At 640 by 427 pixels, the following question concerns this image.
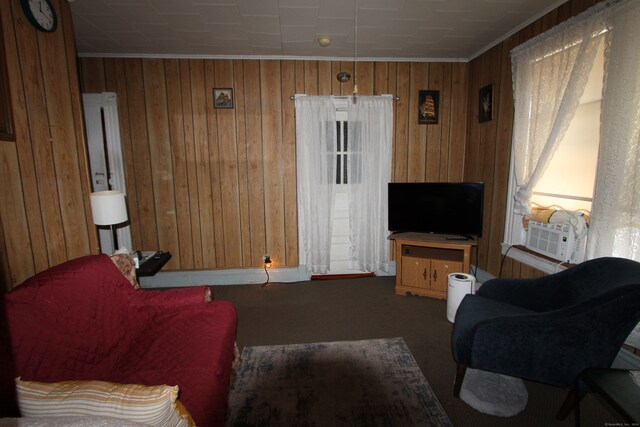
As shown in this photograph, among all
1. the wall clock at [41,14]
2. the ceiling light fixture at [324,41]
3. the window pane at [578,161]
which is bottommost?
the window pane at [578,161]

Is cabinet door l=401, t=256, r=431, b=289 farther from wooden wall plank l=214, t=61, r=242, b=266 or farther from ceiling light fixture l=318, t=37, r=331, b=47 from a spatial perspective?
ceiling light fixture l=318, t=37, r=331, b=47

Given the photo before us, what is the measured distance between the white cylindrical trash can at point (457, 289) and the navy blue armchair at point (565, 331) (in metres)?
0.76

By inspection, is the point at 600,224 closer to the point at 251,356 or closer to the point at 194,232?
the point at 251,356

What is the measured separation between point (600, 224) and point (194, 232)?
378cm

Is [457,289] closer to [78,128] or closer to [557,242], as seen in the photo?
[557,242]

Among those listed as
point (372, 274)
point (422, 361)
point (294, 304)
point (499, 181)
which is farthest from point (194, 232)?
point (499, 181)

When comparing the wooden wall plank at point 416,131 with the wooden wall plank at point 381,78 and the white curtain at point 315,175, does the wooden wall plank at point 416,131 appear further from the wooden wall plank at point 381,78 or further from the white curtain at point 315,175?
the white curtain at point 315,175

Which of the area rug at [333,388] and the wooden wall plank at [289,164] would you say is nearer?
the area rug at [333,388]

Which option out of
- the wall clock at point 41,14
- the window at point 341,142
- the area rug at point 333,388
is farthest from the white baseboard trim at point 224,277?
the wall clock at point 41,14

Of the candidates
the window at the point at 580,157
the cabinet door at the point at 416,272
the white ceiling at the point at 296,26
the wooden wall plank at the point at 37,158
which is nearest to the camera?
the wooden wall plank at the point at 37,158

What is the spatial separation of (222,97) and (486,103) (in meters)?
2.92

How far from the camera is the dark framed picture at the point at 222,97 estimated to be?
3.57 metres

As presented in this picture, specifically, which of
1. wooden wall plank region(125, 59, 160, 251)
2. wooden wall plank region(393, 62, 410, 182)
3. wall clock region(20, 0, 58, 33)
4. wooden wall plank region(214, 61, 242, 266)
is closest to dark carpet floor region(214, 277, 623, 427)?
wooden wall plank region(214, 61, 242, 266)

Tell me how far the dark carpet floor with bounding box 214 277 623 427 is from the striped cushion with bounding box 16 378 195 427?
1.53m
